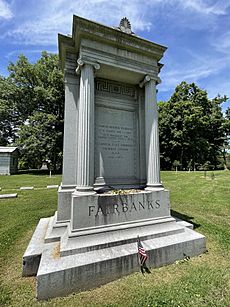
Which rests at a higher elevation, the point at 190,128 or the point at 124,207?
the point at 190,128

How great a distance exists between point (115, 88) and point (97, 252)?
4117 millimetres

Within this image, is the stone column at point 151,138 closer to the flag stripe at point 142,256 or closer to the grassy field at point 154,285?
the flag stripe at point 142,256

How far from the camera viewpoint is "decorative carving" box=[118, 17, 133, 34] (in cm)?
444

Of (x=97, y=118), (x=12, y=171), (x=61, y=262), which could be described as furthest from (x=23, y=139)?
(x=61, y=262)

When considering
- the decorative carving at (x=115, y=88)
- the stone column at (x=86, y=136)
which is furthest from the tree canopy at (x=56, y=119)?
the stone column at (x=86, y=136)

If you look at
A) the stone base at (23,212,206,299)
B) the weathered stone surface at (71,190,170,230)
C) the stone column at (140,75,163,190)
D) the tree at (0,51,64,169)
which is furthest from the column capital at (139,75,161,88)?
the tree at (0,51,64,169)

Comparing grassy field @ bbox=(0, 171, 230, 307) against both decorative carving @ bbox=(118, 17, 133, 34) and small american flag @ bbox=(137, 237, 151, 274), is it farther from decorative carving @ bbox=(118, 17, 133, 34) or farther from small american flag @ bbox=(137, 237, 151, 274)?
decorative carving @ bbox=(118, 17, 133, 34)

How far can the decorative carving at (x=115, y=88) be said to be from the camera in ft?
15.6

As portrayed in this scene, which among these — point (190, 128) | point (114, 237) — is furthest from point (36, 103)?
point (114, 237)

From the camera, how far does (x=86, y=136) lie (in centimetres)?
369

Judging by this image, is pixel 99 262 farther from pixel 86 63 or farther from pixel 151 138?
pixel 86 63

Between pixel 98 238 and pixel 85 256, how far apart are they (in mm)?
444

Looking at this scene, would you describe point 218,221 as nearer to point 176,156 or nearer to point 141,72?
point 141,72

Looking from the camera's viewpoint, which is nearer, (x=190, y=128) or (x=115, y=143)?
(x=115, y=143)
